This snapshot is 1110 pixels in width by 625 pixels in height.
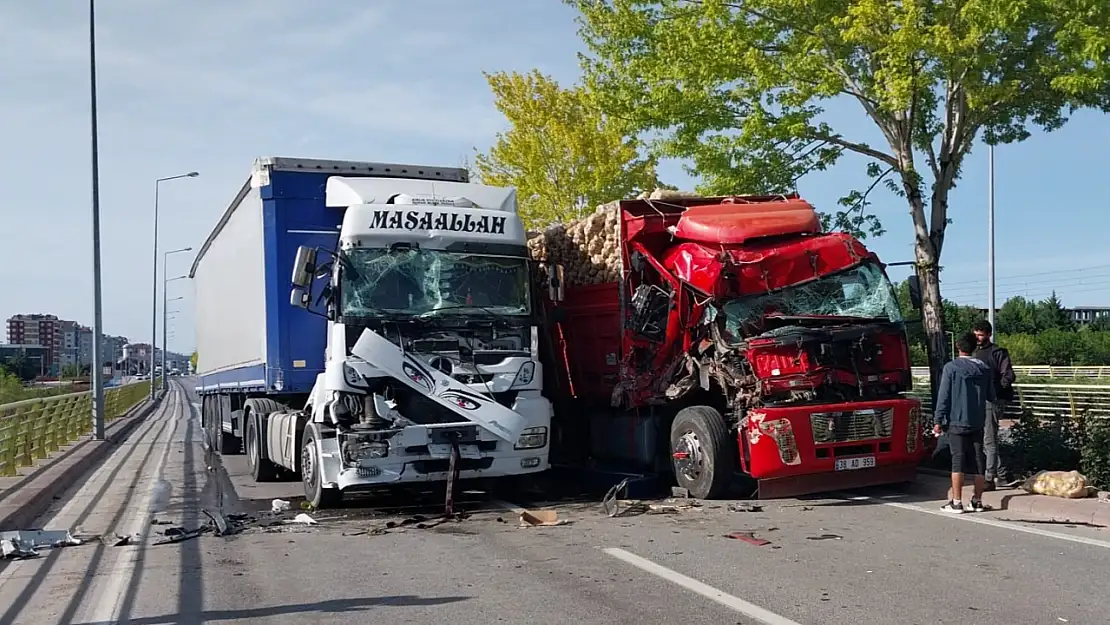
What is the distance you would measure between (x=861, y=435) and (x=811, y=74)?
5.03m

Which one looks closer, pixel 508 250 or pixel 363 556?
pixel 363 556

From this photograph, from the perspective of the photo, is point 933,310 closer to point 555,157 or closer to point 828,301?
point 828,301

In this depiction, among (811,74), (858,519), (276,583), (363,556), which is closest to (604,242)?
(811,74)

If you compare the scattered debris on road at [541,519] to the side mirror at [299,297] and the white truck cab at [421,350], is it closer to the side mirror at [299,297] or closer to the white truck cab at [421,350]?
the white truck cab at [421,350]

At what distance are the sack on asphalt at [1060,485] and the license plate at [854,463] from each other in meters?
1.53

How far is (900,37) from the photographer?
11391 millimetres

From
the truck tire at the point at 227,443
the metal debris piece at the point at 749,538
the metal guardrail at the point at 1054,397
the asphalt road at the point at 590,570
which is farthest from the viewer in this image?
the truck tire at the point at 227,443

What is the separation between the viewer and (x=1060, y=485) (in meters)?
9.81

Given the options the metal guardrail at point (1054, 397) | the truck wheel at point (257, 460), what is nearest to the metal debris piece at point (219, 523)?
the truck wheel at point (257, 460)

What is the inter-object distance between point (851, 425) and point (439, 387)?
13.4 feet

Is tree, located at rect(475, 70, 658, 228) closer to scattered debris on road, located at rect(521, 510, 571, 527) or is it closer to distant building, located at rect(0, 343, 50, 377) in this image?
scattered debris on road, located at rect(521, 510, 571, 527)

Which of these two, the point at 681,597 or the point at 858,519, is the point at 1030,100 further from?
the point at 681,597

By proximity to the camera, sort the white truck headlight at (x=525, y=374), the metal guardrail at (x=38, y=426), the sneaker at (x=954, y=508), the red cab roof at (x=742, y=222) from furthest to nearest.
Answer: the metal guardrail at (x=38, y=426) < the red cab roof at (x=742, y=222) < the white truck headlight at (x=525, y=374) < the sneaker at (x=954, y=508)

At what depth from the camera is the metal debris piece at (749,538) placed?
8324 millimetres
